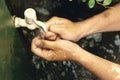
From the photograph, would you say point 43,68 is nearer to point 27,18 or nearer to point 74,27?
point 74,27

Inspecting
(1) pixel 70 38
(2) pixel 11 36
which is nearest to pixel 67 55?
(1) pixel 70 38

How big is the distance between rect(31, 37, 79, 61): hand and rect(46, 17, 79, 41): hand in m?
0.06

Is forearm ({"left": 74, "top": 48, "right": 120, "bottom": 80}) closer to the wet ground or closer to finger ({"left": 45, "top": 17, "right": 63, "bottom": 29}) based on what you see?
finger ({"left": 45, "top": 17, "right": 63, "bottom": 29})

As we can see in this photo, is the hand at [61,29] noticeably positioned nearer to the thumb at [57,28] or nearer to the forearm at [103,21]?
the thumb at [57,28]

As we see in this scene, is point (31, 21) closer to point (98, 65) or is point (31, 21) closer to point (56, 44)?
point (56, 44)

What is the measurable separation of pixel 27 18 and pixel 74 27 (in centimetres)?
54

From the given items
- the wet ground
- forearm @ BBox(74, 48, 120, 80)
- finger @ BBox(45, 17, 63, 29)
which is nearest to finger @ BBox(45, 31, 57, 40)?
finger @ BBox(45, 17, 63, 29)

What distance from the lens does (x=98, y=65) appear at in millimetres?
2785

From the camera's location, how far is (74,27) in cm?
294

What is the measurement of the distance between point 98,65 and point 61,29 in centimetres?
39

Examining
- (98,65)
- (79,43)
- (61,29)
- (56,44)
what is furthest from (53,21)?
(79,43)

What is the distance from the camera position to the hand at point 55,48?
8.84ft

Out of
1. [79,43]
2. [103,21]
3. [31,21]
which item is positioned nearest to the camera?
[31,21]

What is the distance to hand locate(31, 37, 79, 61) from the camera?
2.70m
